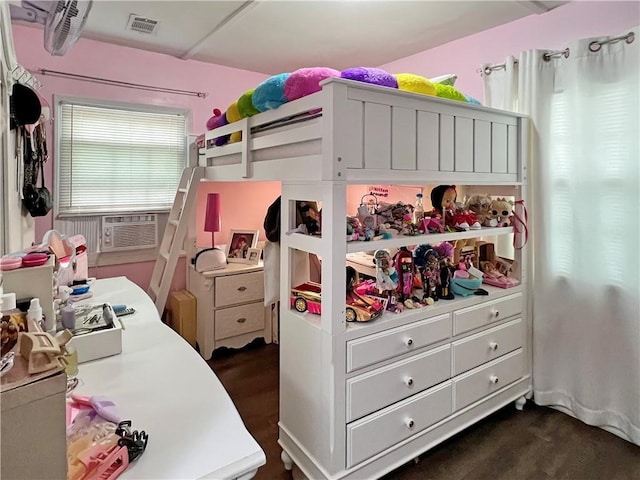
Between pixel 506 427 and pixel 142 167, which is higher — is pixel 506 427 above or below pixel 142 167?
below

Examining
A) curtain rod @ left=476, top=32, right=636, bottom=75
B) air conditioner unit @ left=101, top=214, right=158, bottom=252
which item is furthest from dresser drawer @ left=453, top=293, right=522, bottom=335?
air conditioner unit @ left=101, top=214, right=158, bottom=252

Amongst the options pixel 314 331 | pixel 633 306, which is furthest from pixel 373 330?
pixel 633 306

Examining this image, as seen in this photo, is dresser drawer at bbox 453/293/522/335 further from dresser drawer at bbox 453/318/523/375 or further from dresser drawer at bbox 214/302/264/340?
dresser drawer at bbox 214/302/264/340

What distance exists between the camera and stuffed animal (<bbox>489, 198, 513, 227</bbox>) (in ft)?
7.77

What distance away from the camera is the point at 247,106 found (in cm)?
211

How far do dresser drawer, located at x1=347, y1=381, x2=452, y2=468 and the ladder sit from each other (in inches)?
75.2

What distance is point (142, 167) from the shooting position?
10.5ft

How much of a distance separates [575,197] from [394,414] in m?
1.64

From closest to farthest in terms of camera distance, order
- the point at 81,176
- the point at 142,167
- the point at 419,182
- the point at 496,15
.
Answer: the point at 419,182 → the point at 496,15 → the point at 81,176 → the point at 142,167

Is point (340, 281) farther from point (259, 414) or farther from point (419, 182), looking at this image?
point (259, 414)

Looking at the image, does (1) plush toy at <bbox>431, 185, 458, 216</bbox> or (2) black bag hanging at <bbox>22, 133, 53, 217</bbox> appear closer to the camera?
(2) black bag hanging at <bbox>22, 133, 53, 217</bbox>

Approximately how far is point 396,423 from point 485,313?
811mm

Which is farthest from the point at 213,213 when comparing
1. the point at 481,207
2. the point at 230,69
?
the point at 481,207

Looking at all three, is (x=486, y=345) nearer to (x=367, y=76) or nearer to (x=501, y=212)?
(x=501, y=212)
